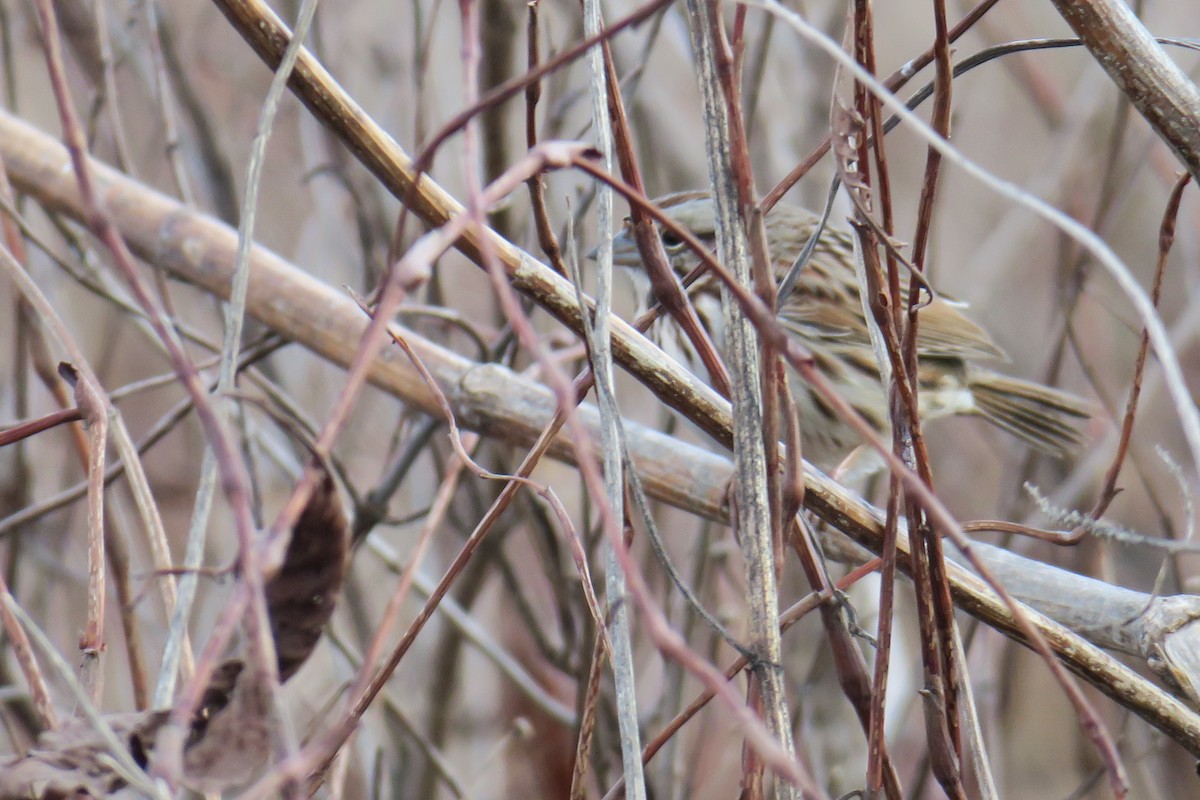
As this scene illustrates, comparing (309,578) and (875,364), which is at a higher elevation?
(875,364)

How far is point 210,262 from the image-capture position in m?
2.29

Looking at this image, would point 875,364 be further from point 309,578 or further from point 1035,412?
Result: point 309,578

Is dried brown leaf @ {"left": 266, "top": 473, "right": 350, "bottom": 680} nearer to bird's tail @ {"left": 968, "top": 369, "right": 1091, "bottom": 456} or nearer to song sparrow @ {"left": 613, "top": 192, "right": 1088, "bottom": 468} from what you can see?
song sparrow @ {"left": 613, "top": 192, "right": 1088, "bottom": 468}

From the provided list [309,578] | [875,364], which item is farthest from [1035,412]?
[309,578]

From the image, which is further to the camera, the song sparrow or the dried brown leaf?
the song sparrow

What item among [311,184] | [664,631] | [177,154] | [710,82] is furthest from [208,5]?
[664,631]

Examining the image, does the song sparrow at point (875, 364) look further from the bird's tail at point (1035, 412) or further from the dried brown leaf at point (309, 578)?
the dried brown leaf at point (309, 578)

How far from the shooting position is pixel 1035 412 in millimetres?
3254

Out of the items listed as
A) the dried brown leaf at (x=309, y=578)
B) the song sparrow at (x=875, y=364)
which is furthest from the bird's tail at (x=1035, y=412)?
the dried brown leaf at (x=309, y=578)

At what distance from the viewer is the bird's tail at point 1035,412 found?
320 cm

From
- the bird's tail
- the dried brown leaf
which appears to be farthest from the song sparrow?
the dried brown leaf

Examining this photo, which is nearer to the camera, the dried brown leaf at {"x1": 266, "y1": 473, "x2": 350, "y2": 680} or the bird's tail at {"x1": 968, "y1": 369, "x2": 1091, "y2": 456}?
the dried brown leaf at {"x1": 266, "y1": 473, "x2": 350, "y2": 680}

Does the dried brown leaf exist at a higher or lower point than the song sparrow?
lower

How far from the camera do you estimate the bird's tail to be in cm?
320
